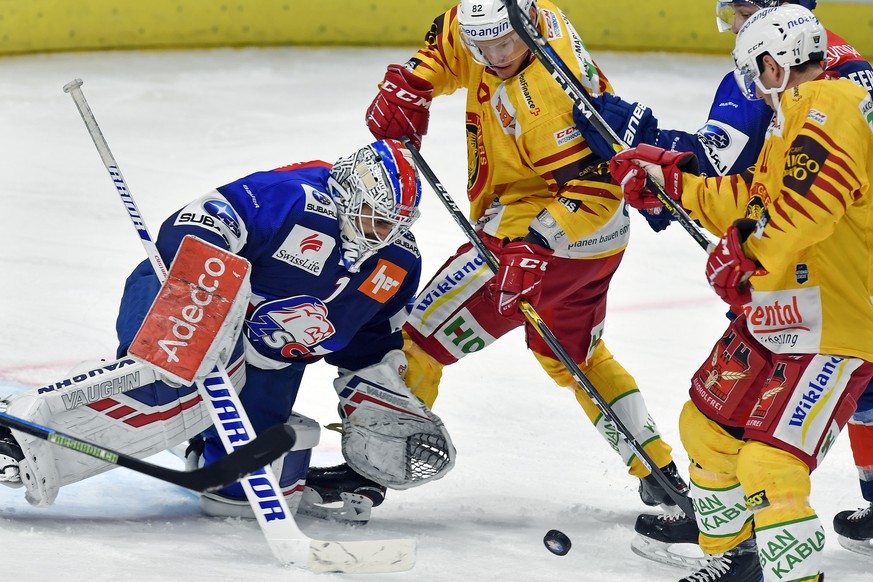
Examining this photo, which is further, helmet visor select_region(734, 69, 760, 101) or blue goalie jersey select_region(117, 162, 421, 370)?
blue goalie jersey select_region(117, 162, 421, 370)

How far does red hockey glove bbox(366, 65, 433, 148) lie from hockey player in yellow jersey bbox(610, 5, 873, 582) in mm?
932

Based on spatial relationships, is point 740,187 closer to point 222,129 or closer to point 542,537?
point 542,537

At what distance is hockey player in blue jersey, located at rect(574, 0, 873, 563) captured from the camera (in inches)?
124

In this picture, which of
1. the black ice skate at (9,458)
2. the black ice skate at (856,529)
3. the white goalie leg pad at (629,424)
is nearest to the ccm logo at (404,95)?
the white goalie leg pad at (629,424)

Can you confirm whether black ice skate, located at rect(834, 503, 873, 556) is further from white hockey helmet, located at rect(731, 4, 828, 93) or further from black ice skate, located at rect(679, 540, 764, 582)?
white hockey helmet, located at rect(731, 4, 828, 93)

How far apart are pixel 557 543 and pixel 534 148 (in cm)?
103

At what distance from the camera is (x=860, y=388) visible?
9.14 ft

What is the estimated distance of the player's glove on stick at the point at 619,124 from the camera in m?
3.27

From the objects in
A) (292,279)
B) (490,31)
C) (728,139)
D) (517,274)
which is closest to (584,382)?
(517,274)

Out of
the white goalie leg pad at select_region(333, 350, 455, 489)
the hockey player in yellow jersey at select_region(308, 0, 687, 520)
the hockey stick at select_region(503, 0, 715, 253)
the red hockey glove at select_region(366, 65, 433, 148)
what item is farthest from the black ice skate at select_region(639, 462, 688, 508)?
the red hockey glove at select_region(366, 65, 433, 148)

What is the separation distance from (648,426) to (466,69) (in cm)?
114

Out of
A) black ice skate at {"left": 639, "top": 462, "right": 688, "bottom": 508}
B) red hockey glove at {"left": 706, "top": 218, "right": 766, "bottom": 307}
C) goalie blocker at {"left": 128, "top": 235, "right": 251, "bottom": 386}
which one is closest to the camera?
red hockey glove at {"left": 706, "top": 218, "right": 766, "bottom": 307}

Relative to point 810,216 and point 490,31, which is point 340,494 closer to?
point 490,31

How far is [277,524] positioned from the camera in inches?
111
